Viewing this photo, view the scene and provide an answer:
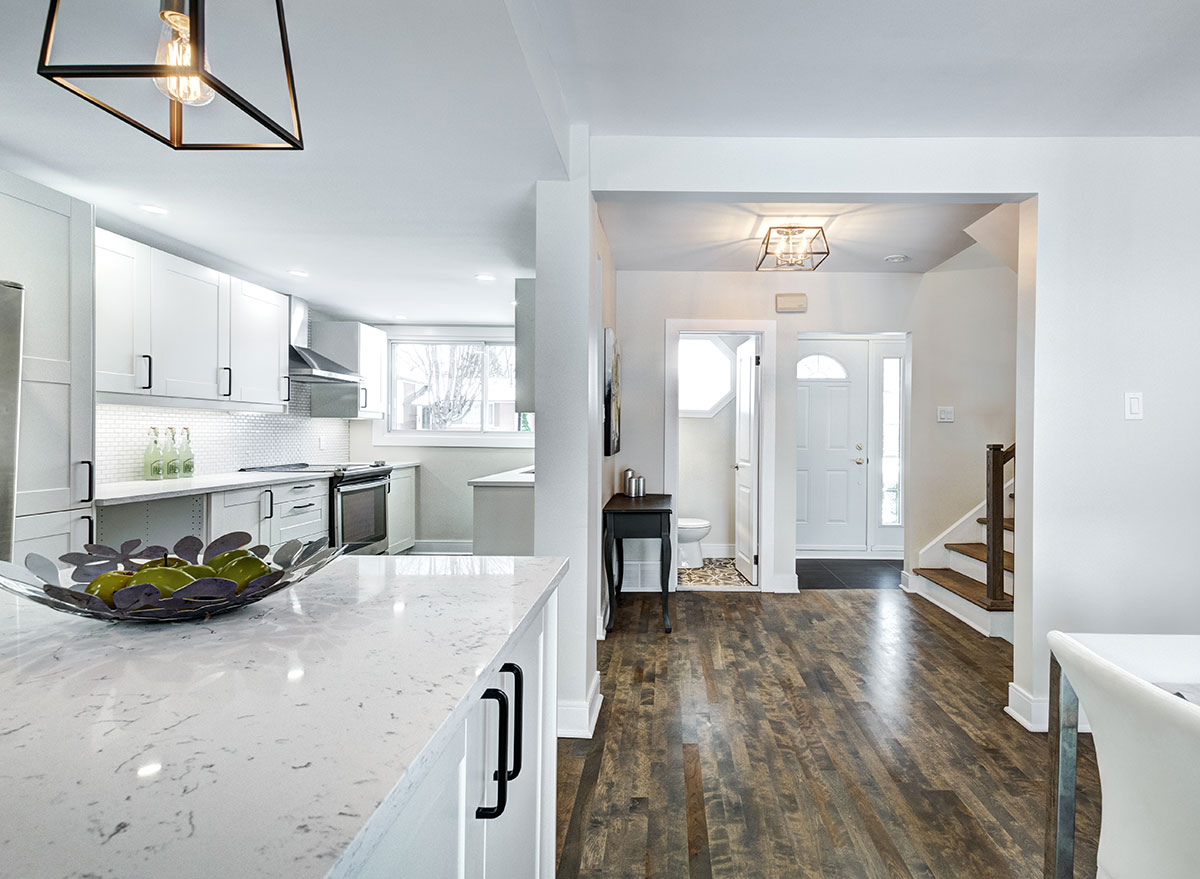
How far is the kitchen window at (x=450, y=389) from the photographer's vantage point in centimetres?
679

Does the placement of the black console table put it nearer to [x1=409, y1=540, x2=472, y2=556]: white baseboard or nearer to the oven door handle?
the oven door handle

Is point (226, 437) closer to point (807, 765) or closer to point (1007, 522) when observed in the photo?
point (807, 765)

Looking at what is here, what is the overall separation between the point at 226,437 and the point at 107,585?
4.47 metres

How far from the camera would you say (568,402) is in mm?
2846

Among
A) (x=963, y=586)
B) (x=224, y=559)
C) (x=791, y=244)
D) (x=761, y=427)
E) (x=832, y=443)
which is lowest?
(x=963, y=586)

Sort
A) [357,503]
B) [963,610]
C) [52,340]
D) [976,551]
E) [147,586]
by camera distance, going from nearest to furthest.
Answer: [147,586], [52,340], [963,610], [976,551], [357,503]

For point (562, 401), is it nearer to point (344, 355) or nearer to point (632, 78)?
point (632, 78)

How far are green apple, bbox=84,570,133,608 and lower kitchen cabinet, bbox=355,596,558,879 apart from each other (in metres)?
0.55

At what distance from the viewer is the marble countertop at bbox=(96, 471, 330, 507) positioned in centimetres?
329

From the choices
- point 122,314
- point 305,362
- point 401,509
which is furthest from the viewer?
point 401,509

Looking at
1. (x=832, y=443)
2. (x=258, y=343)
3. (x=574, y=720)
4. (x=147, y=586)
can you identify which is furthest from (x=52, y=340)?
(x=832, y=443)

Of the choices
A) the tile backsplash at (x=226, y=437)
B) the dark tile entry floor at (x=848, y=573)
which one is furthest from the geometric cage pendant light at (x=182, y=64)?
the dark tile entry floor at (x=848, y=573)

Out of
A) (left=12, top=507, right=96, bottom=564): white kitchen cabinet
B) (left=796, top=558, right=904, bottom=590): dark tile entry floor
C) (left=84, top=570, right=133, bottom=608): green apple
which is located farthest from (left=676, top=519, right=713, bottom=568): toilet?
(left=84, top=570, right=133, bottom=608): green apple

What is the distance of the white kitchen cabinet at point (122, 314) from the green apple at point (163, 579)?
2.92 metres
